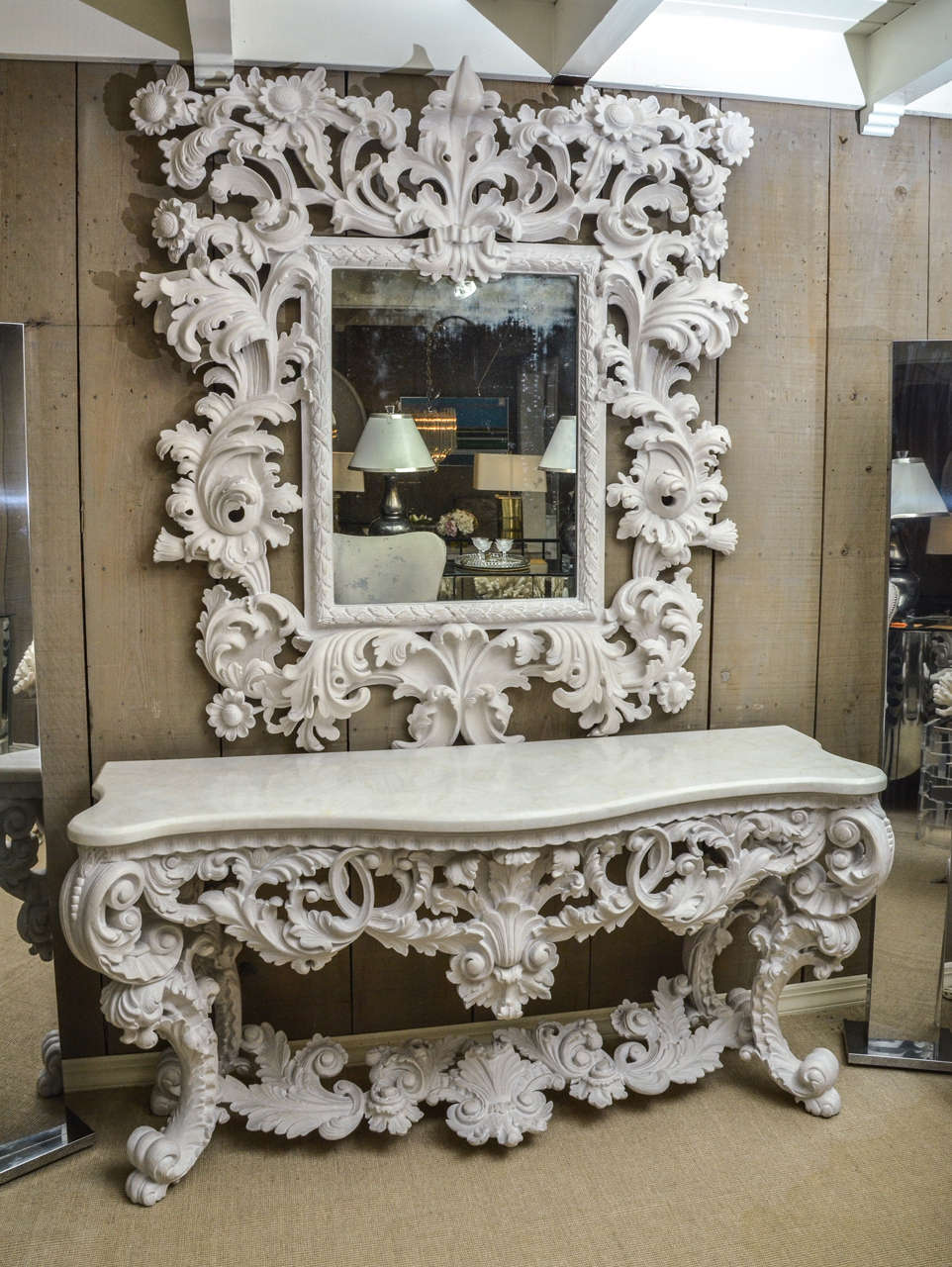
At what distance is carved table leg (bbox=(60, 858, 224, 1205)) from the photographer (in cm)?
209

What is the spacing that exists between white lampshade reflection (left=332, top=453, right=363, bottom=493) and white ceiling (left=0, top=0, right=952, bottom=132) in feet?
3.01

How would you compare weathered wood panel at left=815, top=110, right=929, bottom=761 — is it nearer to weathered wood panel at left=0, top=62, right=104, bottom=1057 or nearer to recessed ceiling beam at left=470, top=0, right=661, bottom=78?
recessed ceiling beam at left=470, top=0, right=661, bottom=78

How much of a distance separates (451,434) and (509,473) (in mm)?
176

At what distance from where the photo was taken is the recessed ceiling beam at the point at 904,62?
2.54 m

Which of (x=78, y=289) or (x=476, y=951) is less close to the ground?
(x=78, y=289)

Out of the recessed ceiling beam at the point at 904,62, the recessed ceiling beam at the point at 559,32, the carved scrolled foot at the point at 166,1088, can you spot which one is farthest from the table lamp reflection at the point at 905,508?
the carved scrolled foot at the point at 166,1088

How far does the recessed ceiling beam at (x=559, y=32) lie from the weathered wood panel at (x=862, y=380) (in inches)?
29.9

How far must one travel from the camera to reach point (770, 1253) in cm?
210

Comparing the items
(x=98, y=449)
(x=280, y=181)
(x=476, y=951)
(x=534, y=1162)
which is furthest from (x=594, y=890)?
(x=280, y=181)

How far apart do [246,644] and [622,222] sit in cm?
142

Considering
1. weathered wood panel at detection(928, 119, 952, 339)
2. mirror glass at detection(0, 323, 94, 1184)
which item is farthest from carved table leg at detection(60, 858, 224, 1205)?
weathered wood panel at detection(928, 119, 952, 339)

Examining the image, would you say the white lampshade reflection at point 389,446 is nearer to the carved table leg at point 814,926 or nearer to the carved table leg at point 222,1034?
the carved table leg at point 222,1034

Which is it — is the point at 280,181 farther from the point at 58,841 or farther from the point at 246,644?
the point at 58,841

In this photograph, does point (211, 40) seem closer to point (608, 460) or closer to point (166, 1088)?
point (608, 460)
